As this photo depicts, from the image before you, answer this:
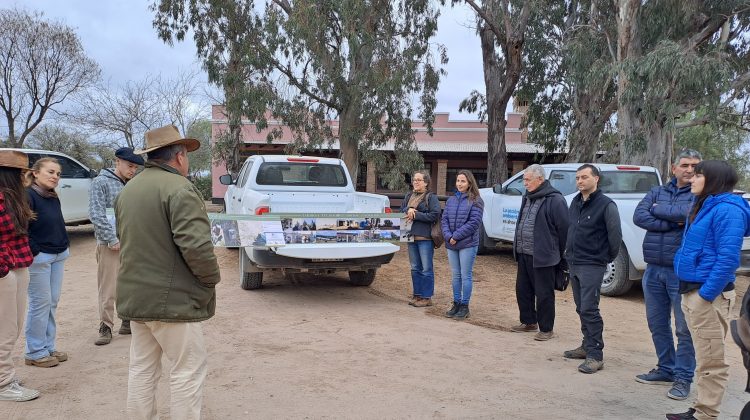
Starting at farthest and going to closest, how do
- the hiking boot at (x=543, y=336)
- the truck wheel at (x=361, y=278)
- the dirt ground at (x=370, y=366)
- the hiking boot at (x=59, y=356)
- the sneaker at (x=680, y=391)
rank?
the truck wheel at (x=361, y=278) → the hiking boot at (x=543, y=336) → the hiking boot at (x=59, y=356) → the sneaker at (x=680, y=391) → the dirt ground at (x=370, y=366)

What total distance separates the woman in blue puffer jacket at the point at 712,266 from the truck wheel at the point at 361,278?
15.5 ft

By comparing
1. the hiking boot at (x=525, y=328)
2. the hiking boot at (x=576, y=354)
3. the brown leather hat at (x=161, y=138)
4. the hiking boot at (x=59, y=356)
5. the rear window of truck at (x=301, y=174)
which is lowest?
the hiking boot at (x=525, y=328)

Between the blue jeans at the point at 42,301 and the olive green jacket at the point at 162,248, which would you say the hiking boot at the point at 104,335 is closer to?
the blue jeans at the point at 42,301

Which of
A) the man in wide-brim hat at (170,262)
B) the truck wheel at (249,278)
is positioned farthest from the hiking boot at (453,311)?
the man in wide-brim hat at (170,262)

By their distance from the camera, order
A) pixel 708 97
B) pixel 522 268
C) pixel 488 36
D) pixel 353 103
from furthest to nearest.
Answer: pixel 488 36
pixel 353 103
pixel 708 97
pixel 522 268

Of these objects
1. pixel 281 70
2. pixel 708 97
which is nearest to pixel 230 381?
pixel 281 70

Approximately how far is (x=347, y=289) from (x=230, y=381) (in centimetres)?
363

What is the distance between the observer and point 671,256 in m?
4.23

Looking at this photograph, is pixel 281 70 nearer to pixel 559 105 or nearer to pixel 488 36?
pixel 488 36

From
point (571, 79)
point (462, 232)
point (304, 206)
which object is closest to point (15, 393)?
point (304, 206)

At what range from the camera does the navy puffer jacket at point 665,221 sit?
4.24 meters

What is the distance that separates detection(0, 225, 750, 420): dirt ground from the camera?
12.6ft

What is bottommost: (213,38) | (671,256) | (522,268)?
(522,268)

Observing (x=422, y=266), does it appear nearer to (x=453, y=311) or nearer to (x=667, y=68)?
(x=453, y=311)
